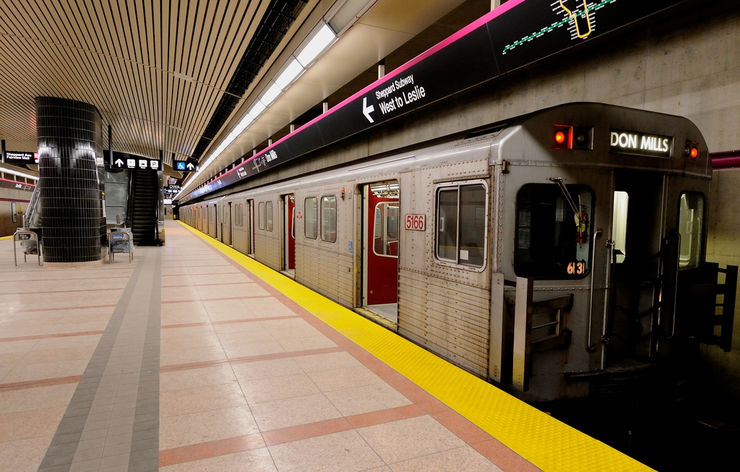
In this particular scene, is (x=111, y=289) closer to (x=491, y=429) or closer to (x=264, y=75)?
(x=264, y=75)

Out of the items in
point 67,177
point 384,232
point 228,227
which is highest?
point 67,177

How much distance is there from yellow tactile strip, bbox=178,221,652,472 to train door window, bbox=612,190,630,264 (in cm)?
Answer: 166

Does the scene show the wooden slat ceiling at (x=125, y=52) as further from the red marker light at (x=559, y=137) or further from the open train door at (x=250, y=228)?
the red marker light at (x=559, y=137)

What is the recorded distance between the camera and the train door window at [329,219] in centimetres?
691

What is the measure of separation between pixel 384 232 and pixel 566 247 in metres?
3.45

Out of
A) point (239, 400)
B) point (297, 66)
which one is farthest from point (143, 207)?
point (239, 400)

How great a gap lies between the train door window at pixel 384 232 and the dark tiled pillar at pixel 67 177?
9038 mm

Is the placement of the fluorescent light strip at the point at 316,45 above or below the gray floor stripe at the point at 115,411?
above

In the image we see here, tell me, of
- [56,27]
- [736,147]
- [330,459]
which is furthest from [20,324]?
[736,147]

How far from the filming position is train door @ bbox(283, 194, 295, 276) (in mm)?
10047

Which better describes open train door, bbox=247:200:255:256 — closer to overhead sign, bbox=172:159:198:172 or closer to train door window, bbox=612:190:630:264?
overhead sign, bbox=172:159:198:172

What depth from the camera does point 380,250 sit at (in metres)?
6.50

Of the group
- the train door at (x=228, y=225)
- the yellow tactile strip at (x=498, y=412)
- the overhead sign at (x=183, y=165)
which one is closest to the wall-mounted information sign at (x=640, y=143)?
the yellow tactile strip at (x=498, y=412)

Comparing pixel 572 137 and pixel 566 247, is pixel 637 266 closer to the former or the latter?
pixel 566 247
